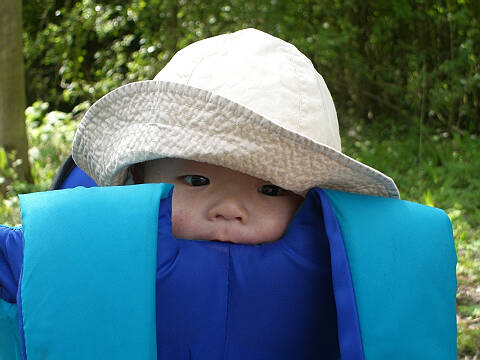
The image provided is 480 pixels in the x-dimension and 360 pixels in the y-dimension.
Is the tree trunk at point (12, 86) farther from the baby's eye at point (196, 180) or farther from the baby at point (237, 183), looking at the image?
the baby's eye at point (196, 180)

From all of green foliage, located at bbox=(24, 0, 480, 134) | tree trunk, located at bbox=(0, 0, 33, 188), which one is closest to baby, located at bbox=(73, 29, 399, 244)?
tree trunk, located at bbox=(0, 0, 33, 188)

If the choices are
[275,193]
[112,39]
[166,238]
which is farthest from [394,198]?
[112,39]

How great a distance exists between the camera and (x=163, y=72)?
1349 millimetres

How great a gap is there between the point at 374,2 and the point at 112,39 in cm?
290

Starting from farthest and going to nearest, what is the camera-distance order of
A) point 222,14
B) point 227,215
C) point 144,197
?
point 222,14 → point 227,215 → point 144,197

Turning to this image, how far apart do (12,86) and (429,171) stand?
256 centimetres

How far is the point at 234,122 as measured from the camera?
3.62 feet

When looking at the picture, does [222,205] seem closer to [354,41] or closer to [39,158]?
[39,158]

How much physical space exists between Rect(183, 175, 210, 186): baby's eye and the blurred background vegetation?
2.61m

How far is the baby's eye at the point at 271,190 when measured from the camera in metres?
1.25

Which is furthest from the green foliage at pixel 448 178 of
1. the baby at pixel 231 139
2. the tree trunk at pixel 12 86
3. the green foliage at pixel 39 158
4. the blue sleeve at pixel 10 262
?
the tree trunk at pixel 12 86

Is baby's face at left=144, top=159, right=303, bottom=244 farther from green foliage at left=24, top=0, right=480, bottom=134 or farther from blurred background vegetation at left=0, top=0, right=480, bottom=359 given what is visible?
green foliage at left=24, top=0, right=480, bottom=134

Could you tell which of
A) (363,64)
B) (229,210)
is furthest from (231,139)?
(363,64)

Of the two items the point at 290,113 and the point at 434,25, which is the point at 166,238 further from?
the point at 434,25
